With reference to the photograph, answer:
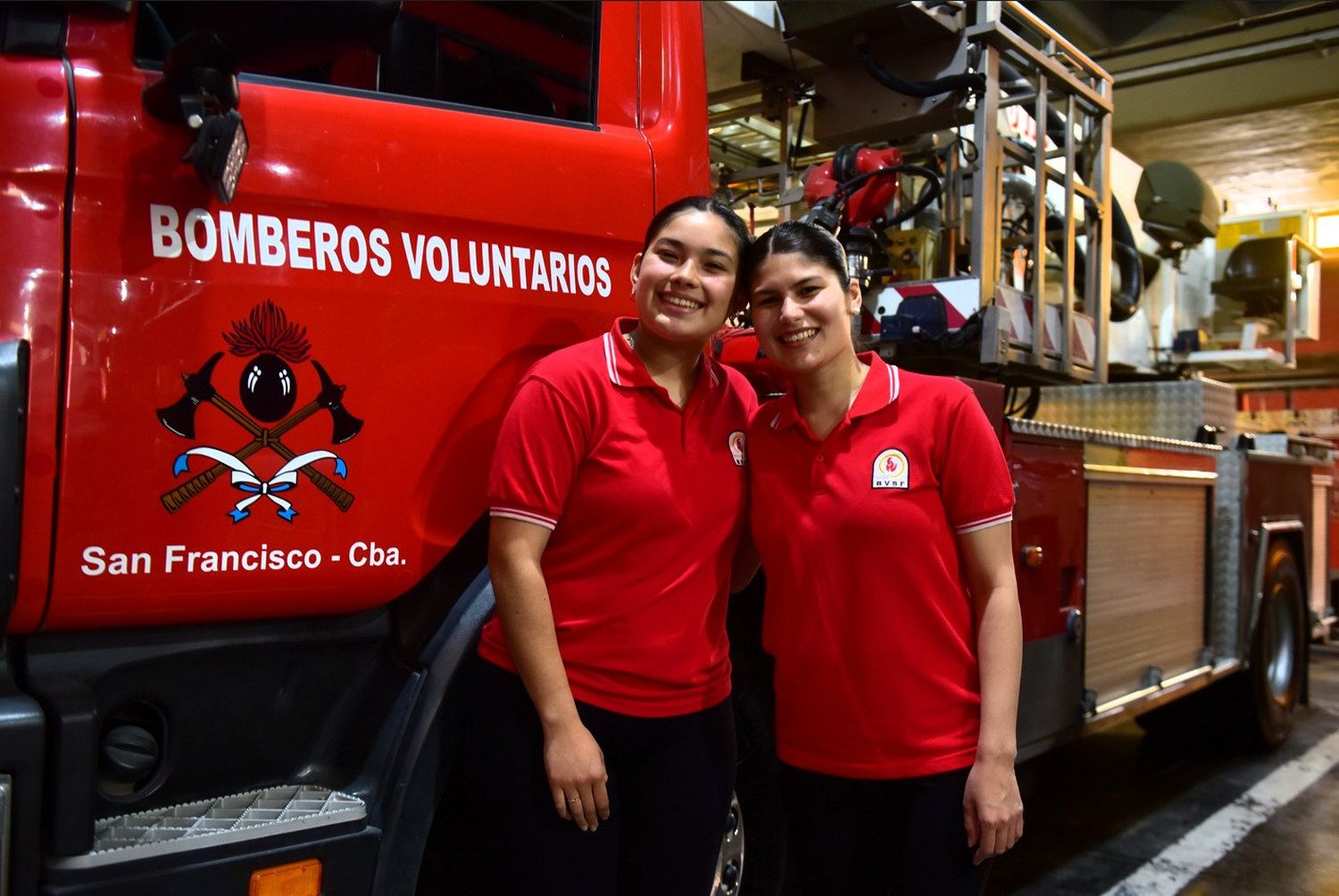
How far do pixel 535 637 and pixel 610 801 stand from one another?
312mm

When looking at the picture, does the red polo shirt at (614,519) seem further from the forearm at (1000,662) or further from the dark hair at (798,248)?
the forearm at (1000,662)

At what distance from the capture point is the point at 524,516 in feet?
5.32

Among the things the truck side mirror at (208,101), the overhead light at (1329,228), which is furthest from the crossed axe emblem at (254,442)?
the overhead light at (1329,228)

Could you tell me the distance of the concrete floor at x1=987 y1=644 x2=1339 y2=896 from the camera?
3.63 m

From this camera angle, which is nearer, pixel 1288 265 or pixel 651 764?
pixel 651 764

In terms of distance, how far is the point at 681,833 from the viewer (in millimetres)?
1785

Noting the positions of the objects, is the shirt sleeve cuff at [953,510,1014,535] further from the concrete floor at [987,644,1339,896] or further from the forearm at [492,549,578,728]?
the concrete floor at [987,644,1339,896]

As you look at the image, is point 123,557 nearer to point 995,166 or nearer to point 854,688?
point 854,688

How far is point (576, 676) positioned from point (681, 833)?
33 centimetres

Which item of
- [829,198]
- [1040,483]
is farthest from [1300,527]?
[829,198]

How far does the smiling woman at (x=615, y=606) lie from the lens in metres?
1.64

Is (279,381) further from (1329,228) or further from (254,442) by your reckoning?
(1329,228)

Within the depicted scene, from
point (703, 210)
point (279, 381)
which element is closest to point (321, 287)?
point (279, 381)

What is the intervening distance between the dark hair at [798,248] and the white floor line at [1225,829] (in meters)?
2.66
